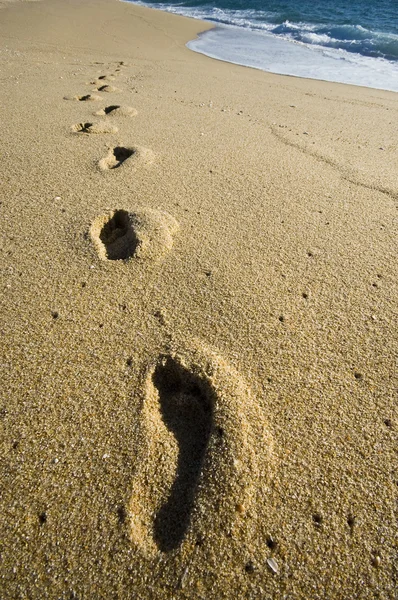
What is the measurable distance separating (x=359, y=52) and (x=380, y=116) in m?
5.32

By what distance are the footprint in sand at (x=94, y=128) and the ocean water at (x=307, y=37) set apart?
14.0ft

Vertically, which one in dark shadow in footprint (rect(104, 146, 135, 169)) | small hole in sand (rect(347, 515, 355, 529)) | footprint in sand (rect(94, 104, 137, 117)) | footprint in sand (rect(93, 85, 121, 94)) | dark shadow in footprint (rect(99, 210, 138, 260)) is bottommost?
small hole in sand (rect(347, 515, 355, 529))

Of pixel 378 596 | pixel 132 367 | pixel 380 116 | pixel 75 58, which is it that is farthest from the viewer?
pixel 75 58

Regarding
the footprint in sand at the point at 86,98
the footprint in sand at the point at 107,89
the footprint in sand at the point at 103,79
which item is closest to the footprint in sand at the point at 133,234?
the footprint in sand at the point at 86,98

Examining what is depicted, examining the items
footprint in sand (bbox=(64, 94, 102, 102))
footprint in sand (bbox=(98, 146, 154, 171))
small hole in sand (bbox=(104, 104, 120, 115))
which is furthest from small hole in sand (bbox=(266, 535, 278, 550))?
footprint in sand (bbox=(64, 94, 102, 102))

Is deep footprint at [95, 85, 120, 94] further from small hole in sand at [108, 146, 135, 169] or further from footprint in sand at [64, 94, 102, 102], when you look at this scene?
small hole in sand at [108, 146, 135, 169]

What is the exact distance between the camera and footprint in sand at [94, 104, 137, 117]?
3.29m

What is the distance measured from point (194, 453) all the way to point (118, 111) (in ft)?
10.1

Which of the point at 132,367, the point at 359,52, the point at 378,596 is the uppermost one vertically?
the point at 359,52

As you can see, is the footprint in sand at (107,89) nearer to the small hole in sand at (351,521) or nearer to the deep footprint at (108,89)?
the deep footprint at (108,89)

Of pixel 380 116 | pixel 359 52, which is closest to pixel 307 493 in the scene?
pixel 380 116

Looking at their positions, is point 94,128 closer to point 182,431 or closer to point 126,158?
point 126,158

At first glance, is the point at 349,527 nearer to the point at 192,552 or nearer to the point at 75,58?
the point at 192,552

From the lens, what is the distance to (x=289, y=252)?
1890 mm
